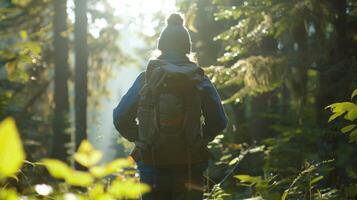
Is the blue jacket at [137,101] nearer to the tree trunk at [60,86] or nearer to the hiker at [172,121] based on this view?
the hiker at [172,121]

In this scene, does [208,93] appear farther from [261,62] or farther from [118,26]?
[118,26]

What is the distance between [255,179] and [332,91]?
14.6 ft

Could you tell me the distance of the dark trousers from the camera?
3.99 metres

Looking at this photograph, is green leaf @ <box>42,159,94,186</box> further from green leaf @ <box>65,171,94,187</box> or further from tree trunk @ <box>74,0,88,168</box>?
tree trunk @ <box>74,0,88,168</box>

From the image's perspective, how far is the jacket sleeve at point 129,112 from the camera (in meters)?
4.16

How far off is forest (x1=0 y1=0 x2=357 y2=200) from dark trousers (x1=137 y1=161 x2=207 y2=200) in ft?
1.21

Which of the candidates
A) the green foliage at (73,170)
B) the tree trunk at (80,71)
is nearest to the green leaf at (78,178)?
the green foliage at (73,170)

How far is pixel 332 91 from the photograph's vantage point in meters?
7.37

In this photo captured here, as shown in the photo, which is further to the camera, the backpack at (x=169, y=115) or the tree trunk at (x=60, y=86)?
the tree trunk at (x=60, y=86)

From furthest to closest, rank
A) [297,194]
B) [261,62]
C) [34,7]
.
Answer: [34,7], [261,62], [297,194]

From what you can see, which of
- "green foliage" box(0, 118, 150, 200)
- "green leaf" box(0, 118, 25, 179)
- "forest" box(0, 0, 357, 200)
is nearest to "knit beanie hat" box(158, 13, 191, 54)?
"forest" box(0, 0, 357, 200)

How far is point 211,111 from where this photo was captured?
4176 millimetres

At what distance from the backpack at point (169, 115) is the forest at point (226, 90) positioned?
1.46ft

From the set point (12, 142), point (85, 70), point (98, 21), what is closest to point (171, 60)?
point (12, 142)
